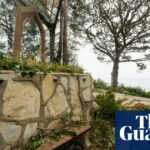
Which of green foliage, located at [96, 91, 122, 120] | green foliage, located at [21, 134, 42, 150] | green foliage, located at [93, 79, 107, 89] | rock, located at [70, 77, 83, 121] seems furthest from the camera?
green foliage, located at [93, 79, 107, 89]

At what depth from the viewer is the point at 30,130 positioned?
17.9 feet

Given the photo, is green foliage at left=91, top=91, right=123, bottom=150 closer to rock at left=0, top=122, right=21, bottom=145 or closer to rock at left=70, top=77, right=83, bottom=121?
rock at left=70, top=77, right=83, bottom=121

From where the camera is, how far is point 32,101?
5453mm

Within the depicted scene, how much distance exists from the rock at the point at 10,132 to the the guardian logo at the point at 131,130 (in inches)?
61.8

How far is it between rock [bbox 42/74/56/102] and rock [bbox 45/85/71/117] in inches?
4.3

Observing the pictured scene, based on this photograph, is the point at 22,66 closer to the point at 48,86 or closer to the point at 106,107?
the point at 48,86

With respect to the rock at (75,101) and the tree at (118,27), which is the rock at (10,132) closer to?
the rock at (75,101)

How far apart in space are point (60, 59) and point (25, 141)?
7485mm

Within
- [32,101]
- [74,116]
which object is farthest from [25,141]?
[74,116]

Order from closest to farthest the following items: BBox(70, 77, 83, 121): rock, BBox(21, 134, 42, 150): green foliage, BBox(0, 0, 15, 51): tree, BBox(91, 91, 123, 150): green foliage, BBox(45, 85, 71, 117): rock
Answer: BBox(21, 134, 42, 150): green foliage, BBox(45, 85, 71, 117): rock, BBox(70, 77, 83, 121): rock, BBox(91, 91, 123, 150): green foliage, BBox(0, 0, 15, 51): tree

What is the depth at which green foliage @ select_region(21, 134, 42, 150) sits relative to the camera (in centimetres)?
524

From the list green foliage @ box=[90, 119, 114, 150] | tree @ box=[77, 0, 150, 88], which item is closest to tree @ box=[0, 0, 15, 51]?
tree @ box=[77, 0, 150, 88]

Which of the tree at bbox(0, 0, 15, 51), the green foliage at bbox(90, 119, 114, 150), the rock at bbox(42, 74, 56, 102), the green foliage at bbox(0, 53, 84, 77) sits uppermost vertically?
the tree at bbox(0, 0, 15, 51)

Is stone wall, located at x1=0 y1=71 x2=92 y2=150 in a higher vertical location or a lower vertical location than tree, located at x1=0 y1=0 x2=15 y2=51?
lower
